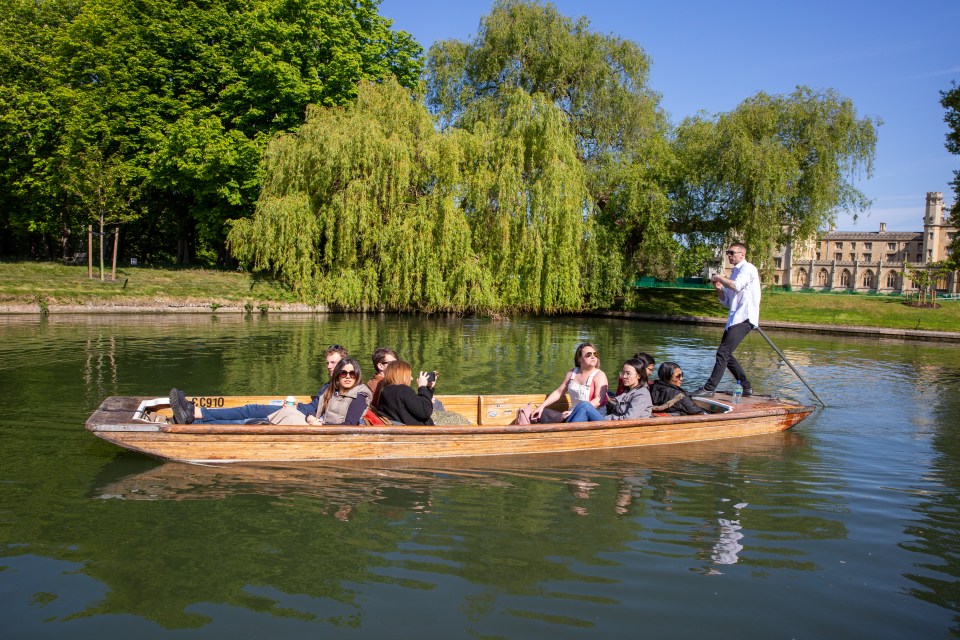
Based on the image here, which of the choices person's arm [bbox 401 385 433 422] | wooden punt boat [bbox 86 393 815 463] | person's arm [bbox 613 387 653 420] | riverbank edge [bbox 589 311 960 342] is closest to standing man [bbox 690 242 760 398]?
wooden punt boat [bbox 86 393 815 463]

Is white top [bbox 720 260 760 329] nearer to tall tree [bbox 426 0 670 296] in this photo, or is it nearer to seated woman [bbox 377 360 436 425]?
seated woman [bbox 377 360 436 425]

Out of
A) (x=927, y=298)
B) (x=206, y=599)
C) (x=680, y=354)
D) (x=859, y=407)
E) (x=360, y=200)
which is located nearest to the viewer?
(x=206, y=599)

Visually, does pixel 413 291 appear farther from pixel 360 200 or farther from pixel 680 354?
pixel 680 354

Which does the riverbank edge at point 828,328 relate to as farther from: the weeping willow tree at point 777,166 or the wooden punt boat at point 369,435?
the wooden punt boat at point 369,435

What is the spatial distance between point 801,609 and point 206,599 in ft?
12.1

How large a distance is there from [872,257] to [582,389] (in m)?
→ 91.7

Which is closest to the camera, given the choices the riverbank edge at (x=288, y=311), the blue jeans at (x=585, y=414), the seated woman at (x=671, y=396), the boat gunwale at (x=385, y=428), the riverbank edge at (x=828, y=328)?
the boat gunwale at (x=385, y=428)

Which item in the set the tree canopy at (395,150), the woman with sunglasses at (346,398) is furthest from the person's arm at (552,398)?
the tree canopy at (395,150)

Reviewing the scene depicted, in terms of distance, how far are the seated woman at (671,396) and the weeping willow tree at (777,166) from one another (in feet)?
76.7

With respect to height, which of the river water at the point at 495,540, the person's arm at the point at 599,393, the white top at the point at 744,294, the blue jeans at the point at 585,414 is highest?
the white top at the point at 744,294

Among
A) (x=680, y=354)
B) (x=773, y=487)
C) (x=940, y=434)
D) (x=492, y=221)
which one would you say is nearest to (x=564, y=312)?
(x=492, y=221)

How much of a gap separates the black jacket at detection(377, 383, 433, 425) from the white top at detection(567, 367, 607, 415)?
197cm

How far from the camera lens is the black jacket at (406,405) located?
777 cm

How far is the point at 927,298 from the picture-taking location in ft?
120
